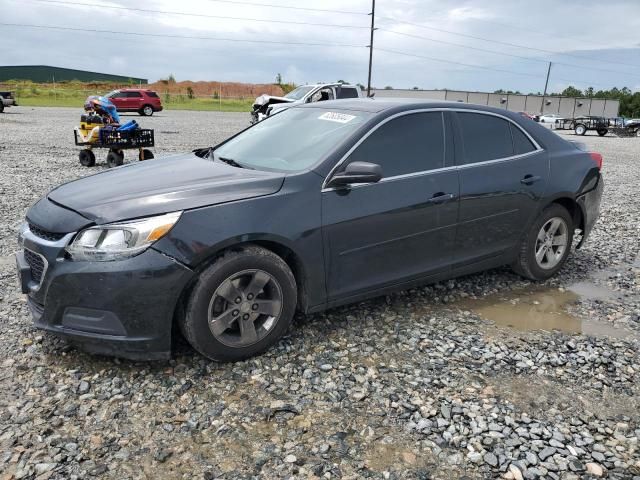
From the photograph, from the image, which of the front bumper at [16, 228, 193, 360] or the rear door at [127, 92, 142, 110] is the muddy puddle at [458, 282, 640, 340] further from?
the rear door at [127, 92, 142, 110]

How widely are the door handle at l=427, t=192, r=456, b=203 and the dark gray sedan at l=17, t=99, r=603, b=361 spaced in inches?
0.4

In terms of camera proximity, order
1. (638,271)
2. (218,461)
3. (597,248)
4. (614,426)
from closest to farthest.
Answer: (218,461)
(614,426)
(638,271)
(597,248)

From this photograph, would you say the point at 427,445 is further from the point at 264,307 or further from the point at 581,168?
the point at 581,168

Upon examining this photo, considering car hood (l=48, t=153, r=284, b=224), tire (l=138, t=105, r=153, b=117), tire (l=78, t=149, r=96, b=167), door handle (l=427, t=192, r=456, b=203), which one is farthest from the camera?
tire (l=138, t=105, r=153, b=117)

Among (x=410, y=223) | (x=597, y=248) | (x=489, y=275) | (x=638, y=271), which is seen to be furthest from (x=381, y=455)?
(x=597, y=248)

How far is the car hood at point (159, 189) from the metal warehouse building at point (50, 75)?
7255 cm

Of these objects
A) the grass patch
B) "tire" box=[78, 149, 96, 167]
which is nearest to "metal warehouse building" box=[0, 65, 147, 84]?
the grass patch

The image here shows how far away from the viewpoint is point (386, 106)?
13.6 feet

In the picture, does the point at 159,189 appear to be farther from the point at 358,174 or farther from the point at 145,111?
the point at 145,111

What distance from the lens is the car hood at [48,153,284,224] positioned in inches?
125

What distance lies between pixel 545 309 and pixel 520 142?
4.85 feet

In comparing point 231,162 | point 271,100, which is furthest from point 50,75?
point 231,162

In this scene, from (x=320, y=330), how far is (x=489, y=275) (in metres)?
2.17

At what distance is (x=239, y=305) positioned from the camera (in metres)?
3.36
